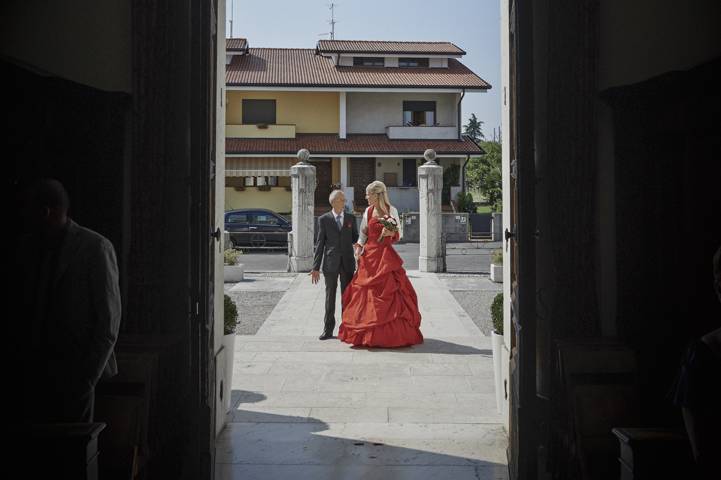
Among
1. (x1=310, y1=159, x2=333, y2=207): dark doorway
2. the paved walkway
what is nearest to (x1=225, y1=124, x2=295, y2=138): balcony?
(x1=310, y1=159, x2=333, y2=207): dark doorway

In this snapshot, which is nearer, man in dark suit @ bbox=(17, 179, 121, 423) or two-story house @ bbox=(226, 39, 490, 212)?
man in dark suit @ bbox=(17, 179, 121, 423)

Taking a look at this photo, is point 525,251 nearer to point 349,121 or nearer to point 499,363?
point 499,363

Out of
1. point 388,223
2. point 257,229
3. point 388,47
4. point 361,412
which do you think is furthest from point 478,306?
point 388,47

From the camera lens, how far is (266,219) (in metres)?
26.0

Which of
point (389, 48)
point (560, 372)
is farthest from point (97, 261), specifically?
point (389, 48)

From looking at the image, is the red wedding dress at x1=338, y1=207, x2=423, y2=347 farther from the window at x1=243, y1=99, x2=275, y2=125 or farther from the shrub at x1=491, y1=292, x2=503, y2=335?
the window at x1=243, y1=99, x2=275, y2=125

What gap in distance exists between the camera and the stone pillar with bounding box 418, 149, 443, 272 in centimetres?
1766

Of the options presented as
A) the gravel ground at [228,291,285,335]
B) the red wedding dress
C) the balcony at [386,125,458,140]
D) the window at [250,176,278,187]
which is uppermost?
the balcony at [386,125,458,140]

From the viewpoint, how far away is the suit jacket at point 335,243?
29.2 feet

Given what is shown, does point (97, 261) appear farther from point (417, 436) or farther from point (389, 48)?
point (389, 48)

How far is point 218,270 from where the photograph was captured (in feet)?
17.8

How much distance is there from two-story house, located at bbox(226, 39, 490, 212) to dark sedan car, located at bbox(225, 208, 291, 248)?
7.45 meters

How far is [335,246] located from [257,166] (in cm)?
2517

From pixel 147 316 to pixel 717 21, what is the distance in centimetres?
392
